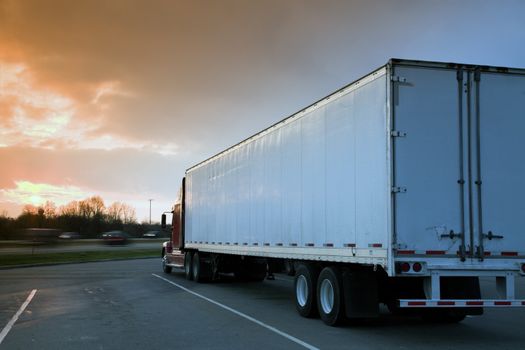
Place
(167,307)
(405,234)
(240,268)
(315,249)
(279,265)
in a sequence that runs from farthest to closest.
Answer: (240,268)
(279,265)
(167,307)
(315,249)
(405,234)

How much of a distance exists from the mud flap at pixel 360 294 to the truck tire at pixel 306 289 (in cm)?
140

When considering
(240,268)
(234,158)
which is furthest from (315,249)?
(240,268)

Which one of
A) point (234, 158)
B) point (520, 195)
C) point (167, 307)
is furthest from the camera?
point (234, 158)

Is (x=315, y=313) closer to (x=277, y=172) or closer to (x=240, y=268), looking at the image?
(x=277, y=172)

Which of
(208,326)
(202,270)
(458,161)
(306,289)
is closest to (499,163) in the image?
(458,161)

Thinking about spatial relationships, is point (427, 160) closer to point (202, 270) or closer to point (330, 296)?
point (330, 296)

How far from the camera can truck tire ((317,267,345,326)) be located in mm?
9742

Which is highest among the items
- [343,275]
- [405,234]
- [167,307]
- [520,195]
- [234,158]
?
[234,158]

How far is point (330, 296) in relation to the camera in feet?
33.6

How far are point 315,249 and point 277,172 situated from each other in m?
2.97

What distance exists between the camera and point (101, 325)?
10.4 meters

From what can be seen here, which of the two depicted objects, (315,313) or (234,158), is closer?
(315,313)

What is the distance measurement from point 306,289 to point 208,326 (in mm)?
2240

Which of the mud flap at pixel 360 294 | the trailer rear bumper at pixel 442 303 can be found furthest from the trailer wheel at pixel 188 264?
the trailer rear bumper at pixel 442 303
